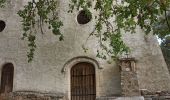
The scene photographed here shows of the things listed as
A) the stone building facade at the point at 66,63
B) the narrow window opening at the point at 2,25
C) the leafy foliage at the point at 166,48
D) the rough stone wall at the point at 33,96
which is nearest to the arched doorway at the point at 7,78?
the stone building facade at the point at 66,63

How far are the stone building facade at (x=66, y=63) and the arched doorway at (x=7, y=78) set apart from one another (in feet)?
0.31

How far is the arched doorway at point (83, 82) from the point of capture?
48.2ft

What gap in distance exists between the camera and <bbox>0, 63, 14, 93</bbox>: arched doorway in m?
15.8

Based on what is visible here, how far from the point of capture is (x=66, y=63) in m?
15.2

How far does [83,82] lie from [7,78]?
403cm

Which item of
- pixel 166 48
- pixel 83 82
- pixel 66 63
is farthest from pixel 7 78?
pixel 166 48

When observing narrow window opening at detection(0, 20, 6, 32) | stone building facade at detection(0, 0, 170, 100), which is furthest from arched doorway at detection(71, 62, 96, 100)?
narrow window opening at detection(0, 20, 6, 32)

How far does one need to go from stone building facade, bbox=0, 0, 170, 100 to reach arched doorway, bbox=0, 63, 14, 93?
0.09 meters

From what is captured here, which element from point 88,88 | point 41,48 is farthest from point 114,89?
point 41,48

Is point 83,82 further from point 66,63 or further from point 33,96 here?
point 33,96

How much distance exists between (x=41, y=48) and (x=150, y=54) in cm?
538

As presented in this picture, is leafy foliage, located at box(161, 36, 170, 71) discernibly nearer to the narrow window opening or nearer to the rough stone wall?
the rough stone wall

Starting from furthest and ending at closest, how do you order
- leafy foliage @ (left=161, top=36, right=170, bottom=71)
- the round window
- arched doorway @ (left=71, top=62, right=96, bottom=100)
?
leafy foliage @ (left=161, top=36, right=170, bottom=71)
the round window
arched doorway @ (left=71, top=62, right=96, bottom=100)

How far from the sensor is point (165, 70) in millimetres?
14039
